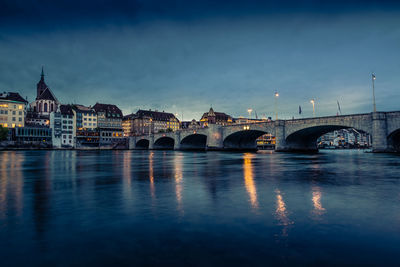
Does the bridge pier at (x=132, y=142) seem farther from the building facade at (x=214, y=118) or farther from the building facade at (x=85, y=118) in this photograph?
the building facade at (x=214, y=118)

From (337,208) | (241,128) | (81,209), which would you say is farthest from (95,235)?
(241,128)

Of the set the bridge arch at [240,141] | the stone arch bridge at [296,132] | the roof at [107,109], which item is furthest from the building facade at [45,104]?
the bridge arch at [240,141]

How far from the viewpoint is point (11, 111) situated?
102 metres

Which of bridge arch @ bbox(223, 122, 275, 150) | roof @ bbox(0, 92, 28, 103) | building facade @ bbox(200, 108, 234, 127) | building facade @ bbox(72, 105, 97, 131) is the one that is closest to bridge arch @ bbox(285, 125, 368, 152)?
bridge arch @ bbox(223, 122, 275, 150)

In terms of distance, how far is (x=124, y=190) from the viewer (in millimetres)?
10977

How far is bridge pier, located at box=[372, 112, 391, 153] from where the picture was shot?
40.5 meters

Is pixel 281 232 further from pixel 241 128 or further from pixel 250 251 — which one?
pixel 241 128

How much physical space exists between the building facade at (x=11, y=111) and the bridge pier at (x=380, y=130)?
11991 centimetres

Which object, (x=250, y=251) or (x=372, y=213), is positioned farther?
(x=372, y=213)

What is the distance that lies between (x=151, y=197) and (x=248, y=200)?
3.60m

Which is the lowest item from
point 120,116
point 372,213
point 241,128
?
point 372,213

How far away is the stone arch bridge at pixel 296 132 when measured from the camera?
40.9 metres

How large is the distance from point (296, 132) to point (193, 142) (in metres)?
54.8

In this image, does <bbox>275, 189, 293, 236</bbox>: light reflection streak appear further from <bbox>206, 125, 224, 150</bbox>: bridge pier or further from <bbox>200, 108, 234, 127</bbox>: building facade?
<bbox>200, 108, 234, 127</bbox>: building facade
